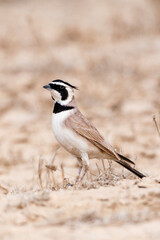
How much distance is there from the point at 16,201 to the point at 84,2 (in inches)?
559

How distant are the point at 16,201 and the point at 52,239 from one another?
0.83 m

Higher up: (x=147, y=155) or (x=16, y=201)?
(x=147, y=155)

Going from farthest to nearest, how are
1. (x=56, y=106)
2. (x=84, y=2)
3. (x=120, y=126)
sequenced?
(x=84, y=2) → (x=120, y=126) → (x=56, y=106)

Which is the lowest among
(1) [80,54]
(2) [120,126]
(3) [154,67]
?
(2) [120,126]

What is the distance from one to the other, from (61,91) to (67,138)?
0.57 metres

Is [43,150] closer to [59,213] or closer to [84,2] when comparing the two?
[59,213]

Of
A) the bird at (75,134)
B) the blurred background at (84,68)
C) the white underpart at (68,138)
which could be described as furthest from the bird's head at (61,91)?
the blurred background at (84,68)

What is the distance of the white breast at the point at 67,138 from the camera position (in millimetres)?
5016

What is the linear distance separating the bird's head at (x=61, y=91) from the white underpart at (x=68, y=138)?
22cm

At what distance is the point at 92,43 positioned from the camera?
14.0 meters

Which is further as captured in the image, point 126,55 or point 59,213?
point 126,55

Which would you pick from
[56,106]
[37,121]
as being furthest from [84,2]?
[56,106]

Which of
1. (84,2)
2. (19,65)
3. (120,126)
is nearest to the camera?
(120,126)

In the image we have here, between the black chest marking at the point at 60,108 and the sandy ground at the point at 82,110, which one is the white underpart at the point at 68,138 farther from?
the sandy ground at the point at 82,110
